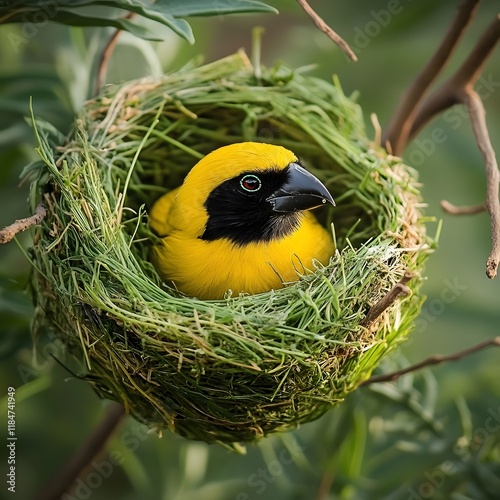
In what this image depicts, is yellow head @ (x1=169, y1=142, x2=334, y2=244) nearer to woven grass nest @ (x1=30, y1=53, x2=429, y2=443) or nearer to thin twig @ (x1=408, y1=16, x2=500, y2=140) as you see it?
woven grass nest @ (x1=30, y1=53, x2=429, y2=443)

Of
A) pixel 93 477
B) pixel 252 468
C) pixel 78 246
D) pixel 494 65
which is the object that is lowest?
pixel 93 477

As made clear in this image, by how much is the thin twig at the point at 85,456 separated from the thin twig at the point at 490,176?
1374mm

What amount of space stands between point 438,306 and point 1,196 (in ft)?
6.34

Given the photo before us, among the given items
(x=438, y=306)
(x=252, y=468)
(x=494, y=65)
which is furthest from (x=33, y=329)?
(x=494, y=65)

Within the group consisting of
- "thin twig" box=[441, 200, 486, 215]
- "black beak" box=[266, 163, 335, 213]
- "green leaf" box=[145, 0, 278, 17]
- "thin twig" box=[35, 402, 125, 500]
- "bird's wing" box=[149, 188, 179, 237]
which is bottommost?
"thin twig" box=[35, 402, 125, 500]

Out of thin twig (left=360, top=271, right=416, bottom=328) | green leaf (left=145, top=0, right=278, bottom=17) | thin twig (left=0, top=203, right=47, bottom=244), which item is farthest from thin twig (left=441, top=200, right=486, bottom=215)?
thin twig (left=0, top=203, right=47, bottom=244)

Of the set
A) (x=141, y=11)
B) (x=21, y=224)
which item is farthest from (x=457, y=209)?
(x=21, y=224)

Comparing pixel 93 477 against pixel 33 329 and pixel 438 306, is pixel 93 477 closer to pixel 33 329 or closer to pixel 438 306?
pixel 33 329

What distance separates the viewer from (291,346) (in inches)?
79.9

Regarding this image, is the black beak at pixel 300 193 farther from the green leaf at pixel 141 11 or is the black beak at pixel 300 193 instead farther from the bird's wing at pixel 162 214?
the green leaf at pixel 141 11

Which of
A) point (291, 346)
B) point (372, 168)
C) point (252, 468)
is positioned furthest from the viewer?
point (252, 468)

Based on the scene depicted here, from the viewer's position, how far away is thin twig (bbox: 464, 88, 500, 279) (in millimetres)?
1874

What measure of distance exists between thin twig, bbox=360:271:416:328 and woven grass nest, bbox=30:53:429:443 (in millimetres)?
28

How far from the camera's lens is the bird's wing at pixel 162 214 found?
290cm
